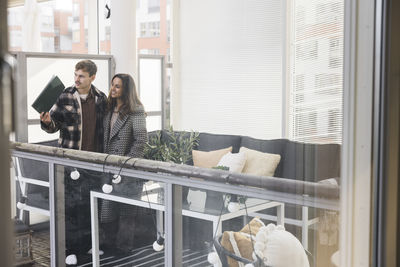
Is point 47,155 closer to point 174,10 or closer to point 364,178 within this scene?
point 174,10

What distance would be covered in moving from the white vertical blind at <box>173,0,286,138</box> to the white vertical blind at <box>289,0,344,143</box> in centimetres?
5

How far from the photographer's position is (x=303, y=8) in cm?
139

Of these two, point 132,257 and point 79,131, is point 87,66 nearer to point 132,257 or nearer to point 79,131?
point 79,131

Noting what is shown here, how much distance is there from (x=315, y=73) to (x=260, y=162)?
0.96ft

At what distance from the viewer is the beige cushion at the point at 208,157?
1.35 m

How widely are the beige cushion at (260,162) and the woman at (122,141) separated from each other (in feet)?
0.93

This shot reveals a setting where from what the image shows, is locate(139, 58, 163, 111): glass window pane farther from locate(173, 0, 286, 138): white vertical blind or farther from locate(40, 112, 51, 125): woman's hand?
locate(40, 112, 51, 125): woman's hand

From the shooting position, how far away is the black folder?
41.9 inches

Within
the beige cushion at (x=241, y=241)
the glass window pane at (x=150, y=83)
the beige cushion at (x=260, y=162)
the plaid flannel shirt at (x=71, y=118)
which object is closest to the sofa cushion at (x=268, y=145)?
the beige cushion at (x=260, y=162)

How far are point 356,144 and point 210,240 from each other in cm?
46

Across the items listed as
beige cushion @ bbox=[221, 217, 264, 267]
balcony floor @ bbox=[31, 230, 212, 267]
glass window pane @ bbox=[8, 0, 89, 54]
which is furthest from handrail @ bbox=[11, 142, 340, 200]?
glass window pane @ bbox=[8, 0, 89, 54]

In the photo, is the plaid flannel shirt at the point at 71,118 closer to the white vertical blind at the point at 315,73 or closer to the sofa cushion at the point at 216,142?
the sofa cushion at the point at 216,142

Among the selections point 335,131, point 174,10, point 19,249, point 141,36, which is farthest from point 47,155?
point 335,131

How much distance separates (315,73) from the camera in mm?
1415
